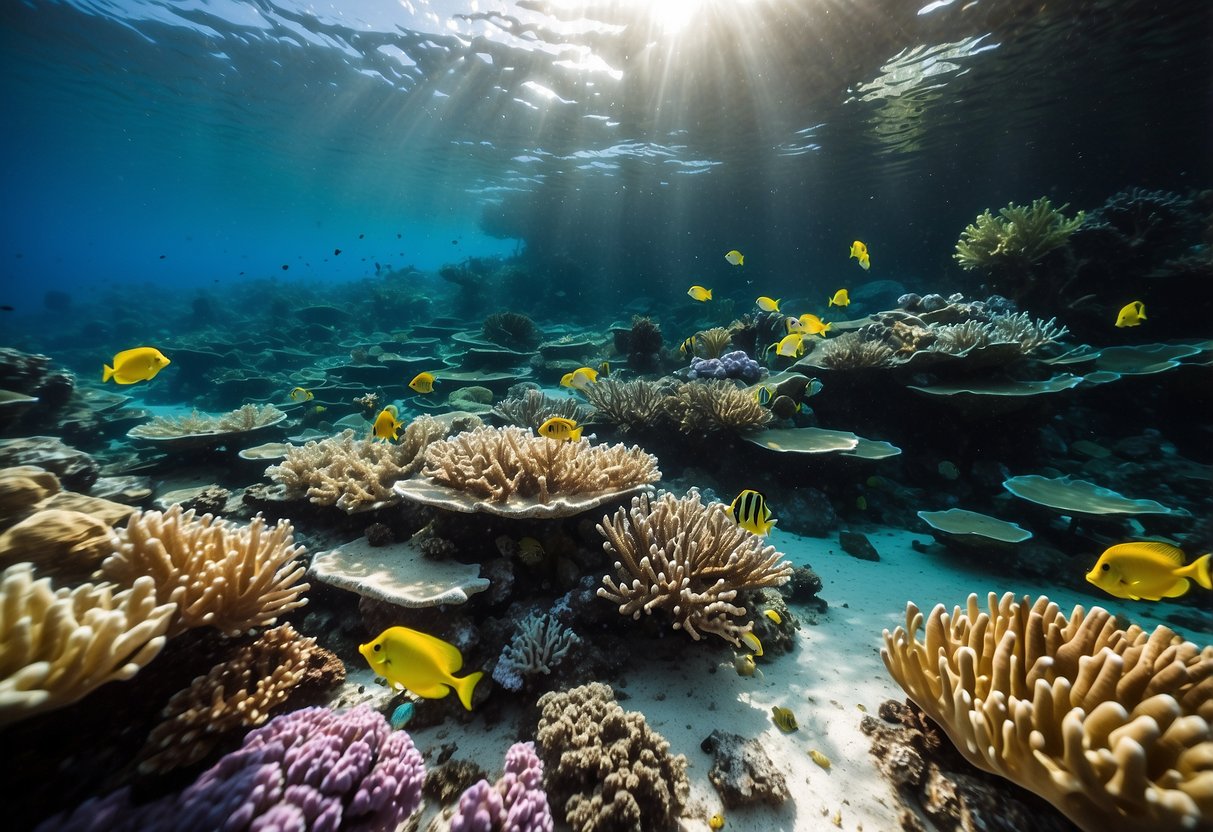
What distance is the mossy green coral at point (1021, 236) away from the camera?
8391 mm

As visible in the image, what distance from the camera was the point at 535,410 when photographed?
677 cm

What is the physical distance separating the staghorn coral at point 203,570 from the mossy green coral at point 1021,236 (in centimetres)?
1233

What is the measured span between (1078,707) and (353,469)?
5104 mm

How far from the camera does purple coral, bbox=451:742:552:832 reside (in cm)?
188

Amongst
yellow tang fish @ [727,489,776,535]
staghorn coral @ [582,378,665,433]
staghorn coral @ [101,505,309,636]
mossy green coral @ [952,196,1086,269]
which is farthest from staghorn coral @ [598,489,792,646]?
mossy green coral @ [952,196,1086,269]

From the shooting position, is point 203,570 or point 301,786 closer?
point 301,786

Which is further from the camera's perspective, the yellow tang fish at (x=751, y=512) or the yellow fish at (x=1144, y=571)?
the yellow tang fish at (x=751, y=512)

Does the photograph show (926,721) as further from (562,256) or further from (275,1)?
(562,256)

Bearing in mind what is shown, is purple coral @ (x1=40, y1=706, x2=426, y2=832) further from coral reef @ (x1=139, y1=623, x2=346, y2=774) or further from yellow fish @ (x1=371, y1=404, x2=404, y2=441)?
yellow fish @ (x1=371, y1=404, x2=404, y2=441)

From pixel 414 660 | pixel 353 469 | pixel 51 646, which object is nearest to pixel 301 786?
pixel 414 660

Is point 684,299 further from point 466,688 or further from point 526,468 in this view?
point 466,688

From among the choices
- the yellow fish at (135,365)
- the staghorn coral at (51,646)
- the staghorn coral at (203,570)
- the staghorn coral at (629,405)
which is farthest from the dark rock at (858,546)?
the yellow fish at (135,365)

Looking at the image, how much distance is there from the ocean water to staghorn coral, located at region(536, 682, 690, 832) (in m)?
0.18

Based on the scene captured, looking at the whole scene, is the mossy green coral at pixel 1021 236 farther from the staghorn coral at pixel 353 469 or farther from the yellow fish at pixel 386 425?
the yellow fish at pixel 386 425
